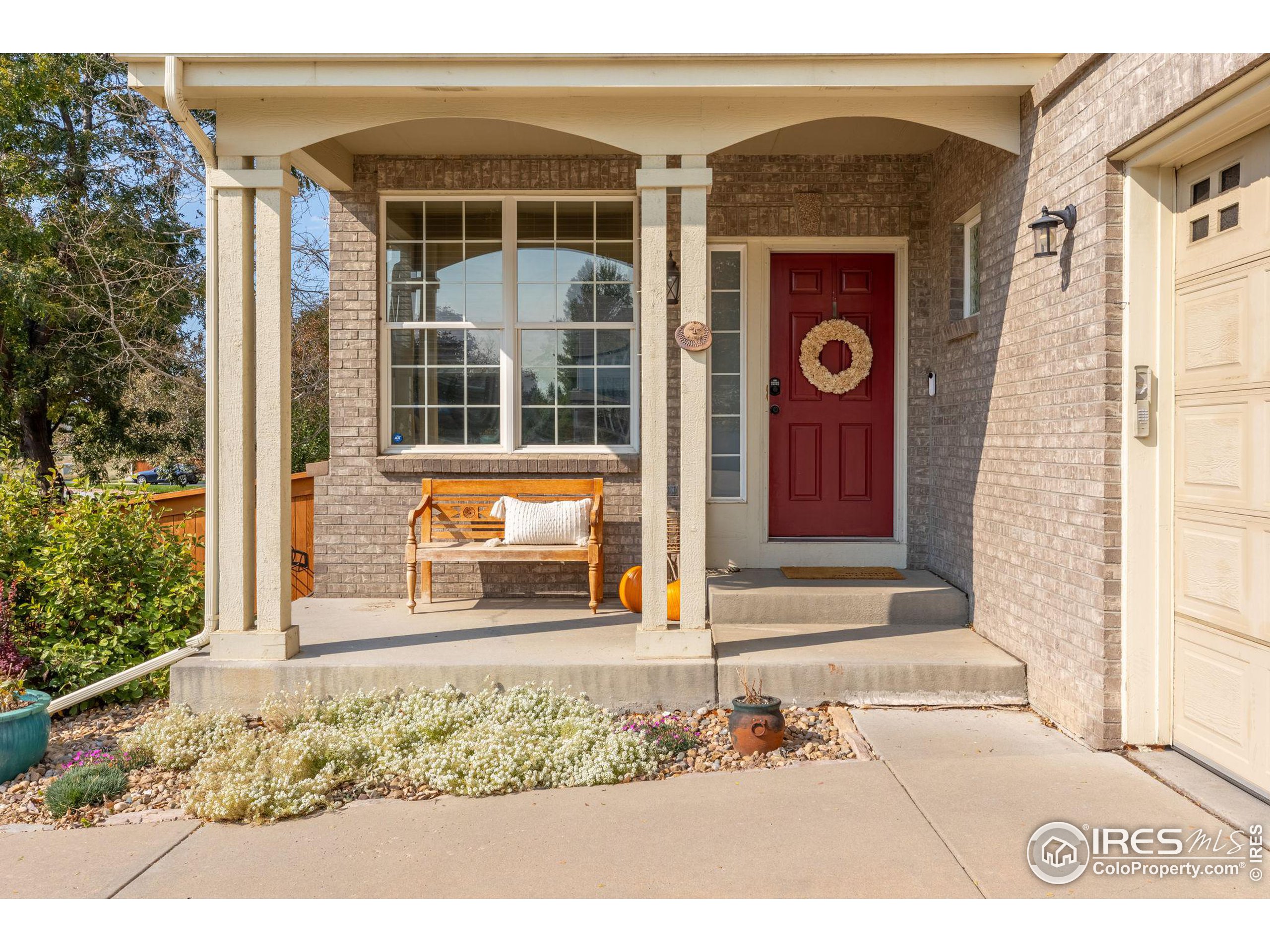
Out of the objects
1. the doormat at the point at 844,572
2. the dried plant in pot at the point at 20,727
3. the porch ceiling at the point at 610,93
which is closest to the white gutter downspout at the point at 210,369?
the porch ceiling at the point at 610,93

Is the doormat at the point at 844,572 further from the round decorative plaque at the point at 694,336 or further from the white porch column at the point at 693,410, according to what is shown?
the round decorative plaque at the point at 694,336

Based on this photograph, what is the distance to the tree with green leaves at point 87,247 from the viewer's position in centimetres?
1002

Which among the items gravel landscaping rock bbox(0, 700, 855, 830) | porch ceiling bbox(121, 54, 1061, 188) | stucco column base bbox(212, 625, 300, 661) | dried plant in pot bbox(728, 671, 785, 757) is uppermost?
porch ceiling bbox(121, 54, 1061, 188)

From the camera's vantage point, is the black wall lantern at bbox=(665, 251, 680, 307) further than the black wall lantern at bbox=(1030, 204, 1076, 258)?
Yes

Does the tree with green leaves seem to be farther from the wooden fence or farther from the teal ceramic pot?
the teal ceramic pot

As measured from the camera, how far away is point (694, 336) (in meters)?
4.62

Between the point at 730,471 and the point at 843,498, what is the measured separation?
0.81 meters

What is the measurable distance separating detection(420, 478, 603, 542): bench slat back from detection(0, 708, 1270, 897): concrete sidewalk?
2668mm

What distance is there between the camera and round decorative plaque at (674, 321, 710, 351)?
461cm

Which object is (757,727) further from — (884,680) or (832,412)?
(832,412)

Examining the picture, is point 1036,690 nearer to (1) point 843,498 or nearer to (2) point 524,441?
(1) point 843,498

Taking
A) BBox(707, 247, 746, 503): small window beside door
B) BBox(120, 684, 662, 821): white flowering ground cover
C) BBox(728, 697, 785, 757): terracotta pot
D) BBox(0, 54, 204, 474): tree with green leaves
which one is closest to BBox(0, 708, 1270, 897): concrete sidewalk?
BBox(120, 684, 662, 821): white flowering ground cover

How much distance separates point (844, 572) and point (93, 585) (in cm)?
457

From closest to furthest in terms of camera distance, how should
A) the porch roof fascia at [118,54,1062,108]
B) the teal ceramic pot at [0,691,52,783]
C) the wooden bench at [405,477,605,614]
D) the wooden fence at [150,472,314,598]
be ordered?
the teal ceramic pot at [0,691,52,783] < the porch roof fascia at [118,54,1062,108] < the wooden bench at [405,477,605,614] < the wooden fence at [150,472,314,598]
